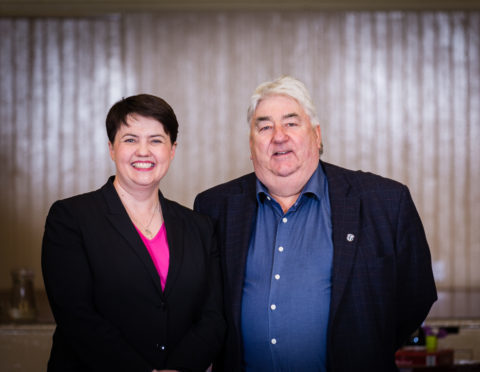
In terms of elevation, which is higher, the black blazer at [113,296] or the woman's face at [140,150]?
the woman's face at [140,150]

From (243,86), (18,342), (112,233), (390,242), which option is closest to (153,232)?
(112,233)

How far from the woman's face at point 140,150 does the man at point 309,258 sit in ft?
1.48

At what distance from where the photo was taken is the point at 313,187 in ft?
7.62

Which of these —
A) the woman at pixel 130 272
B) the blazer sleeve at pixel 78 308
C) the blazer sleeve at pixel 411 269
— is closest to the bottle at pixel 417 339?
the blazer sleeve at pixel 411 269

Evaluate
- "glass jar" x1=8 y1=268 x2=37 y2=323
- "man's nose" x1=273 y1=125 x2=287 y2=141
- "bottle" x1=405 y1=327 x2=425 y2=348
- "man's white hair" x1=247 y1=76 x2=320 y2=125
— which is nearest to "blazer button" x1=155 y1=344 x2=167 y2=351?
"man's nose" x1=273 y1=125 x2=287 y2=141

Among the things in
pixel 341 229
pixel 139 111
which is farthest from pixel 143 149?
pixel 341 229

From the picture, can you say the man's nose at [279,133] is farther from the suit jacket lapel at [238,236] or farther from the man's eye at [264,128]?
the suit jacket lapel at [238,236]

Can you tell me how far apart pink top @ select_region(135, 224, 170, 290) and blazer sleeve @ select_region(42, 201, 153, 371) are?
209 millimetres

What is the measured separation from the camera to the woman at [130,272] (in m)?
1.88

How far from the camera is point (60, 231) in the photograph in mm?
1921

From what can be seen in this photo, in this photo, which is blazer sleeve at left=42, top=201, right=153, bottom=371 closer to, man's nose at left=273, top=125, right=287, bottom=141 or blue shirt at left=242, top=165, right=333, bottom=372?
blue shirt at left=242, top=165, right=333, bottom=372

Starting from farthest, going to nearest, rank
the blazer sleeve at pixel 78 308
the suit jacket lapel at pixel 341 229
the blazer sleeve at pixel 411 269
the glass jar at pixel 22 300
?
the glass jar at pixel 22 300 < the blazer sleeve at pixel 411 269 < the suit jacket lapel at pixel 341 229 < the blazer sleeve at pixel 78 308

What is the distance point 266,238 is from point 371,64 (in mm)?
4361

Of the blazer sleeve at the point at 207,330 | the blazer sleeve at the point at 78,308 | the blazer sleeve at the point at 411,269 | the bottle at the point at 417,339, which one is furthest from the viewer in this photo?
the bottle at the point at 417,339
